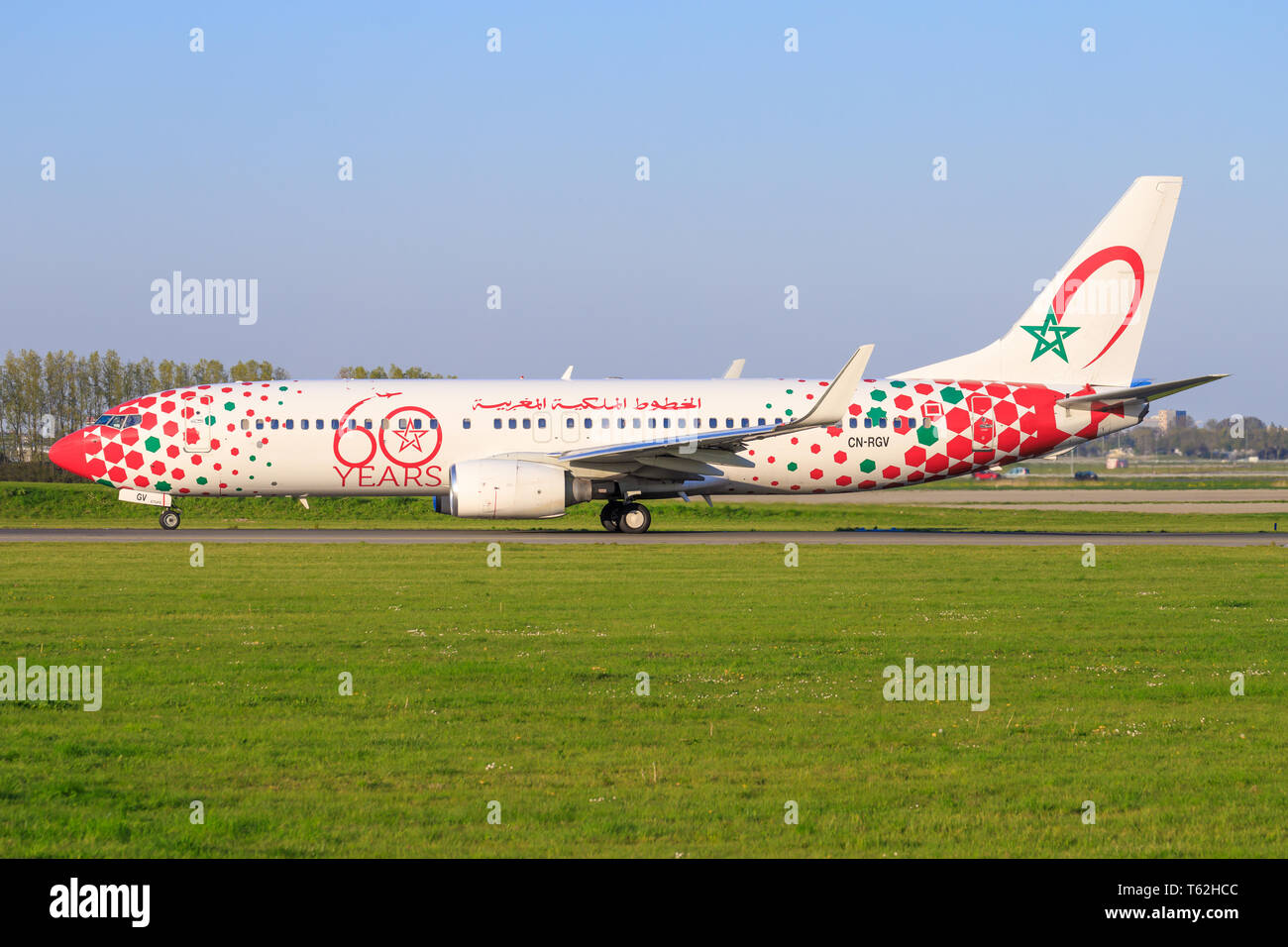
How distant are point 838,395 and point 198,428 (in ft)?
60.1

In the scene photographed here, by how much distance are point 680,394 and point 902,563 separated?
469 inches

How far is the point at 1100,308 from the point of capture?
37.8 m

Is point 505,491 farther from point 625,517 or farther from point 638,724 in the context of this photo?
point 638,724

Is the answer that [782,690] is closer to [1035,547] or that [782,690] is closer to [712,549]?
[712,549]

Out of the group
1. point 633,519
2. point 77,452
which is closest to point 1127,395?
point 633,519

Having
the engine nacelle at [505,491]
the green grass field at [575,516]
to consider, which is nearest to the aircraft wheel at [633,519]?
the engine nacelle at [505,491]

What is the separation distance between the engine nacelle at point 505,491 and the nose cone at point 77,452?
11.4 metres

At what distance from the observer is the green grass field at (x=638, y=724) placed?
831 cm

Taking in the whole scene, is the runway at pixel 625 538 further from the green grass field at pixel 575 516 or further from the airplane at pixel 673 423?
the green grass field at pixel 575 516

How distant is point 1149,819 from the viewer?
8.61 m

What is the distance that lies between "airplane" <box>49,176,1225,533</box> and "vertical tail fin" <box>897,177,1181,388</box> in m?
0.05

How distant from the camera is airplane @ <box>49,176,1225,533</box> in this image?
119 ft

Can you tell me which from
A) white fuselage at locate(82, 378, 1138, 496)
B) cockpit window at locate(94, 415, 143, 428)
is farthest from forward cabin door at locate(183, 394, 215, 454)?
cockpit window at locate(94, 415, 143, 428)
